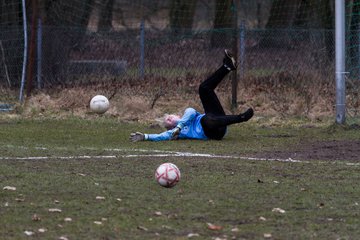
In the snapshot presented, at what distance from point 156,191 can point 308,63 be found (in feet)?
39.3

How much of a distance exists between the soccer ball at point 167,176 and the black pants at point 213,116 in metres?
4.84

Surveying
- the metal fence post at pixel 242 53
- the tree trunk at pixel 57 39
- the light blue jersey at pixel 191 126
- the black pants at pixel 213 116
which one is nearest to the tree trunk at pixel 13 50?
the tree trunk at pixel 57 39

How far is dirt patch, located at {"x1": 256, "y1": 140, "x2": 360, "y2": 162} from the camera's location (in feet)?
39.9

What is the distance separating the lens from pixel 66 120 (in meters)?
17.2

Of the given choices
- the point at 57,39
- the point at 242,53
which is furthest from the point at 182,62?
the point at 57,39

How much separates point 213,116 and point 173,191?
5.28 m

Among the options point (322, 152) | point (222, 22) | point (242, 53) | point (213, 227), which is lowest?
point (213, 227)

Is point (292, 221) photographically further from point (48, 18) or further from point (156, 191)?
point (48, 18)

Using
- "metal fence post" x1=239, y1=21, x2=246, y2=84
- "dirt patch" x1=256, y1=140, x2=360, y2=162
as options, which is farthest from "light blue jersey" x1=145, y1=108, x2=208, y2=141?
"metal fence post" x1=239, y1=21, x2=246, y2=84

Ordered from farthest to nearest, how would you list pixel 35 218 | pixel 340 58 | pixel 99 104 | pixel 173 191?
pixel 99 104, pixel 340 58, pixel 173 191, pixel 35 218

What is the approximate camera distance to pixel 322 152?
1269cm

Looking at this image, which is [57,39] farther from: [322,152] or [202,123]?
[322,152]

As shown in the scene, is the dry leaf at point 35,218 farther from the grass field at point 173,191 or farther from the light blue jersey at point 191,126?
the light blue jersey at point 191,126

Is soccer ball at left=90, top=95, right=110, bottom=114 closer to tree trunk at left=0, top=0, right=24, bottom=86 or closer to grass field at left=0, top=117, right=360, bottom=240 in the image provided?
grass field at left=0, top=117, right=360, bottom=240
